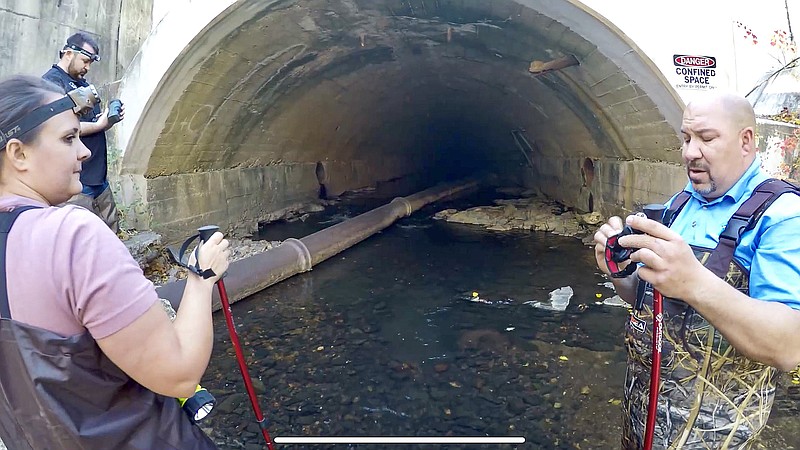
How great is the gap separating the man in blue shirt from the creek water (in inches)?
68.1

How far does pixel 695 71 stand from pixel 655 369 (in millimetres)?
4765

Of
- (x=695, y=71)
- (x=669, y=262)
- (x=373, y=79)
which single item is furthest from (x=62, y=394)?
(x=373, y=79)

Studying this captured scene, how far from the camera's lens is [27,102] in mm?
1495

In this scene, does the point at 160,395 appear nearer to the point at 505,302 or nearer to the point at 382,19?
the point at 505,302

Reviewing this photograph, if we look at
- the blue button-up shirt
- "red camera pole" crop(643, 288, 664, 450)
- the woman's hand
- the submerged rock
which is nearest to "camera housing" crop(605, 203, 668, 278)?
"red camera pole" crop(643, 288, 664, 450)

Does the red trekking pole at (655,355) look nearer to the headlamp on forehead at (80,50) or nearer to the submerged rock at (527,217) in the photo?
the headlamp on forehead at (80,50)

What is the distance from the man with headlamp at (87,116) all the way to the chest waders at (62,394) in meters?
3.91

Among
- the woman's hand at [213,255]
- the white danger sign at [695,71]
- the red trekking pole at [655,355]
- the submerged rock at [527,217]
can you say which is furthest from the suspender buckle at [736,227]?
the submerged rock at [527,217]

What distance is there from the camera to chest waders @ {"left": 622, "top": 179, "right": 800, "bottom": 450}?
5.79 feet

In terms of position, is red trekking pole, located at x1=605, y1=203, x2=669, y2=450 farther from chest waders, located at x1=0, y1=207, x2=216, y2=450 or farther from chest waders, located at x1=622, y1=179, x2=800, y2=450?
chest waders, located at x1=0, y1=207, x2=216, y2=450

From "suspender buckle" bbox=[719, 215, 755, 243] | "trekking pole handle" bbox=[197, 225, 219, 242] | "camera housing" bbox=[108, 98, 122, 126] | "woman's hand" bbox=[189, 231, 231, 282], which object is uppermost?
"camera housing" bbox=[108, 98, 122, 126]

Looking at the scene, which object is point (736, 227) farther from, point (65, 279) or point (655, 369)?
point (65, 279)

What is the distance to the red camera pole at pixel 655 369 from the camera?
182 centimetres

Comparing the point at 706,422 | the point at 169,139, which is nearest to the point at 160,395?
the point at 706,422
